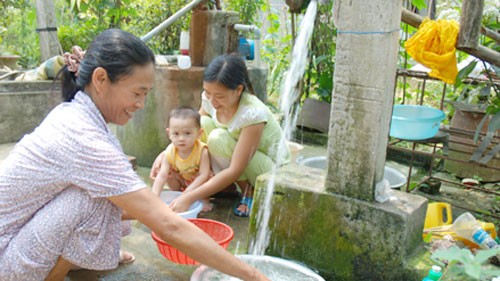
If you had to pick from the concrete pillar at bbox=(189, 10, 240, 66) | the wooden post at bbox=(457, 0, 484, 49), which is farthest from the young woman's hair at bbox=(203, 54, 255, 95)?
the concrete pillar at bbox=(189, 10, 240, 66)

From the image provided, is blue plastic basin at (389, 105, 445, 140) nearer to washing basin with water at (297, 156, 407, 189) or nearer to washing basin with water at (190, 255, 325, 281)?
washing basin with water at (297, 156, 407, 189)

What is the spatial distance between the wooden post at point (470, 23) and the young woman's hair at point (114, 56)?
4.81ft

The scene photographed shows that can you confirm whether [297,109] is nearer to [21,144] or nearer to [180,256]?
[180,256]

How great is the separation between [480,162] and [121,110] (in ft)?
7.88

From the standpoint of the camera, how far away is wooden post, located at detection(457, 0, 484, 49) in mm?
2010

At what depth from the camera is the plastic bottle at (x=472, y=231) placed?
2.02 m

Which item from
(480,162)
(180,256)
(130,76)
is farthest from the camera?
(480,162)

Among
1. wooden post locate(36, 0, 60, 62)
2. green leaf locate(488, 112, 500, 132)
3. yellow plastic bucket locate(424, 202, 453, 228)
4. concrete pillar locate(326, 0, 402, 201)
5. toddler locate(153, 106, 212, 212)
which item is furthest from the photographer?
wooden post locate(36, 0, 60, 62)

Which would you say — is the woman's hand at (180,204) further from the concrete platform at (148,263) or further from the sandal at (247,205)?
the sandal at (247,205)

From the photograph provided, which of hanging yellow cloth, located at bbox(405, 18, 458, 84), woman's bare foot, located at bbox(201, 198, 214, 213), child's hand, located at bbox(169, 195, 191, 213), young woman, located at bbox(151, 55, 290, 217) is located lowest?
woman's bare foot, located at bbox(201, 198, 214, 213)

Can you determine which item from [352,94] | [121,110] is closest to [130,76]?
[121,110]

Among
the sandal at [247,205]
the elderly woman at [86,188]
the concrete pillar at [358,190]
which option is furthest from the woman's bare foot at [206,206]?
the elderly woman at [86,188]

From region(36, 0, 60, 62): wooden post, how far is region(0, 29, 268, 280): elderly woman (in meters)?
4.19

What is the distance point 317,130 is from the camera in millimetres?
4910
